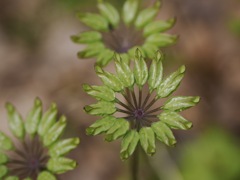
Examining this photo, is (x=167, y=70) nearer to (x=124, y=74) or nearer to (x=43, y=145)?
(x=43, y=145)

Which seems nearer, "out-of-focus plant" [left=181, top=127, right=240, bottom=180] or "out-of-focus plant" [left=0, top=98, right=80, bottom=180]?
"out-of-focus plant" [left=0, top=98, right=80, bottom=180]

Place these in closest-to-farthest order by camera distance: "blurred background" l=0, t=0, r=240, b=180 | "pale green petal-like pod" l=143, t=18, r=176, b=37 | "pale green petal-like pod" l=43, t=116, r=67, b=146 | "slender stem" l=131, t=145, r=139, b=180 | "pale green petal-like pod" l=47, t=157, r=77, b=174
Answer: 1. "pale green petal-like pod" l=47, t=157, r=77, b=174
2. "pale green petal-like pod" l=43, t=116, r=67, b=146
3. "slender stem" l=131, t=145, r=139, b=180
4. "pale green petal-like pod" l=143, t=18, r=176, b=37
5. "blurred background" l=0, t=0, r=240, b=180

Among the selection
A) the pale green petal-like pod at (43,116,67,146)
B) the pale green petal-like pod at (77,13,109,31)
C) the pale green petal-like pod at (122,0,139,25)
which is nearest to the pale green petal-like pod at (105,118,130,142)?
the pale green petal-like pod at (43,116,67,146)

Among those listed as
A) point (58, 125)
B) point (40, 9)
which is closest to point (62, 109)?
point (40, 9)

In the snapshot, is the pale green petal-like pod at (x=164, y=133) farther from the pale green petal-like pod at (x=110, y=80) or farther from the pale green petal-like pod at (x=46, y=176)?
the pale green petal-like pod at (x=46, y=176)

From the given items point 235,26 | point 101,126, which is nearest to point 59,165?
point 101,126

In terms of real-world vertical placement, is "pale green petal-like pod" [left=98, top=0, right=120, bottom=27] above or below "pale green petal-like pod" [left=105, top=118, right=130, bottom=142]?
above

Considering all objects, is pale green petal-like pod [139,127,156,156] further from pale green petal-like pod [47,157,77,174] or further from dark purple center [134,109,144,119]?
pale green petal-like pod [47,157,77,174]

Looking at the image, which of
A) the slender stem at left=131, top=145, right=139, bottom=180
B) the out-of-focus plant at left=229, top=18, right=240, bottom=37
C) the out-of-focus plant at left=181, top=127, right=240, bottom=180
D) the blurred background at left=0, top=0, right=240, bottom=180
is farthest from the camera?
the out-of-focus plant at left=229, top=18, right=240, bottom=37
